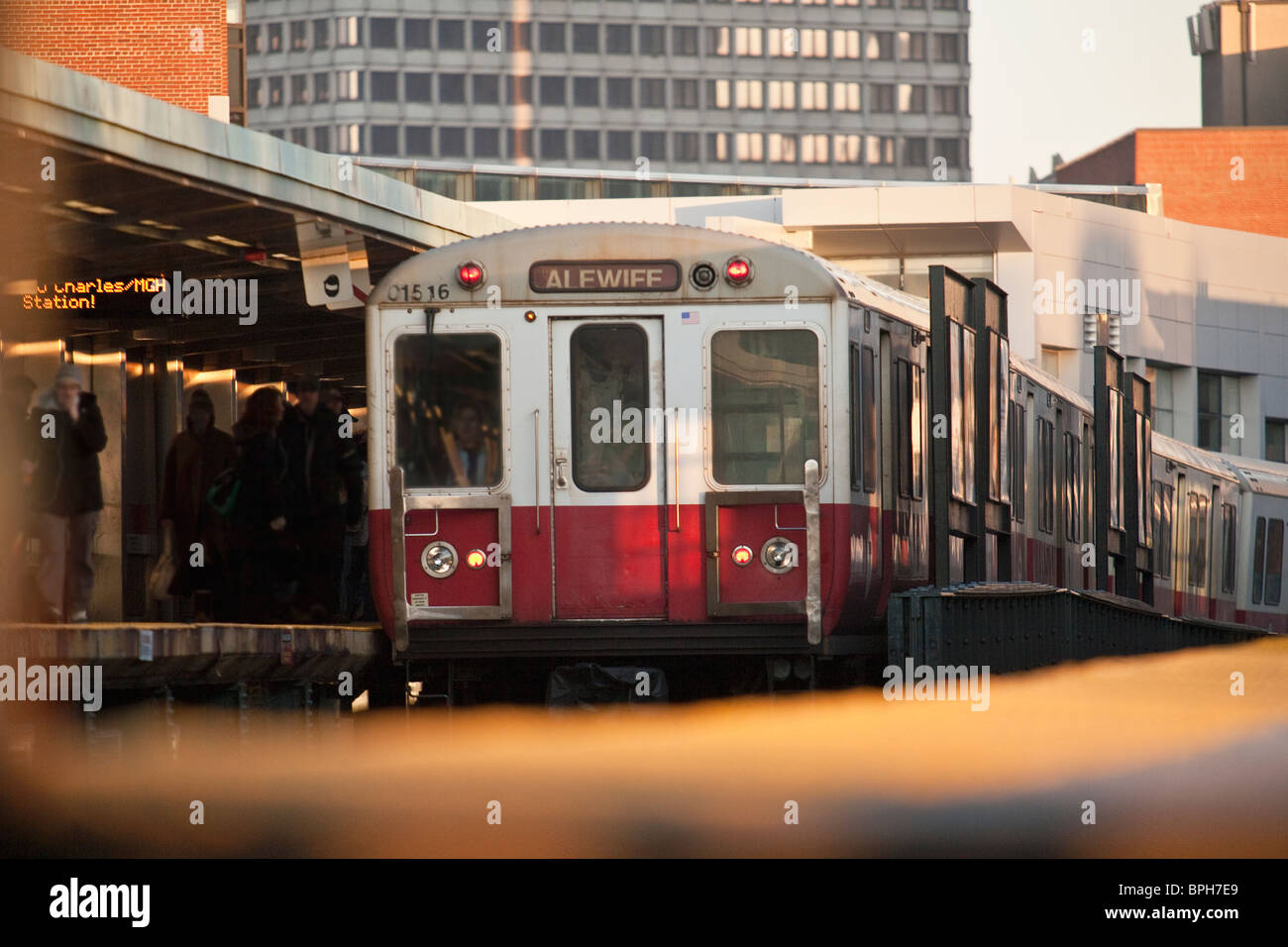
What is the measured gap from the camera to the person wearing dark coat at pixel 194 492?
1404 centimetres

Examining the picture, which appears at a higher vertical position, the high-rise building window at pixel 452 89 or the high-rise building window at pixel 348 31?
the high-rise building window at pixel 348 31

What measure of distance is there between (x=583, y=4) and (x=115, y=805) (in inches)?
4110

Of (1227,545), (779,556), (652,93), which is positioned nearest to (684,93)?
(652,93)

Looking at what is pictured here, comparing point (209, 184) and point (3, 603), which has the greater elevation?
point (209, 184)

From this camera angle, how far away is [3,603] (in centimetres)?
1168

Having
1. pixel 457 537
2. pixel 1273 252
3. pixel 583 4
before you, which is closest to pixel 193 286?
pixel 457 537

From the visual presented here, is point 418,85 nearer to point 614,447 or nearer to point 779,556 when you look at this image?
point 614,447

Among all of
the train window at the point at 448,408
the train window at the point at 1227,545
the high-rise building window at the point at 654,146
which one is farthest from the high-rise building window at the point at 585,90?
the train window at the point at 448,408

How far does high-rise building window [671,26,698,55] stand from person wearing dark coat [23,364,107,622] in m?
103

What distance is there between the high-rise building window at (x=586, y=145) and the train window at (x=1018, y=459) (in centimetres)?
9399

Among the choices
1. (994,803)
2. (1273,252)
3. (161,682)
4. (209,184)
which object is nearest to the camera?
(994,803)

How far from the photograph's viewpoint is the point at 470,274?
1297cm

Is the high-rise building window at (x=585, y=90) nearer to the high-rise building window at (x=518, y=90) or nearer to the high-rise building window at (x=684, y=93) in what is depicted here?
the high-rise building window at (x=518, y=90)

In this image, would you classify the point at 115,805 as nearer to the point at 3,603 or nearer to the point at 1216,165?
the point at 3,603
